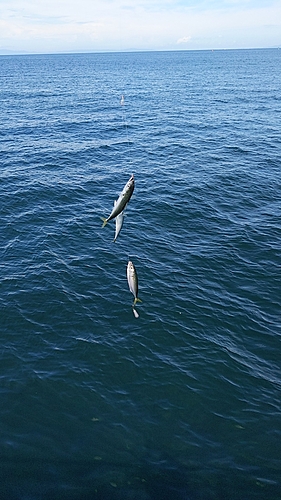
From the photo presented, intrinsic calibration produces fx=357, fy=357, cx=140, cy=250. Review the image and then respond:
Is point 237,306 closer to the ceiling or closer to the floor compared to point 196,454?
closer to the ceiling

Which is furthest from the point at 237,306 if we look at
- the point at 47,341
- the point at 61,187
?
the point at 61,187

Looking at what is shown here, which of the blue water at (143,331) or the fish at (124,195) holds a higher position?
the fish at (124,195)

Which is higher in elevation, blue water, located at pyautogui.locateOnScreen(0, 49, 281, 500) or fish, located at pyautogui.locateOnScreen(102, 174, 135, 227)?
fish, located at pyautogui.locateOnScreen(102, 174, 135, 227)

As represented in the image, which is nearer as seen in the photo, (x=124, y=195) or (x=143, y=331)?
(x=124, y=195)

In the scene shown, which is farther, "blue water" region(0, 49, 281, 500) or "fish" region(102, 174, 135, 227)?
"blue water" region(0, 49, 281, 500)

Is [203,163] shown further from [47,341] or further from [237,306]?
[47,341]

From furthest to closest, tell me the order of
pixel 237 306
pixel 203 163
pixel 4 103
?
pixel 4 103, pixel 203 163, pixel 237 306

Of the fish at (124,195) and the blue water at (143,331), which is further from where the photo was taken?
the blue water at (143,331)

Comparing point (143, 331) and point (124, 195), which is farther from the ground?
point (124, 195)
